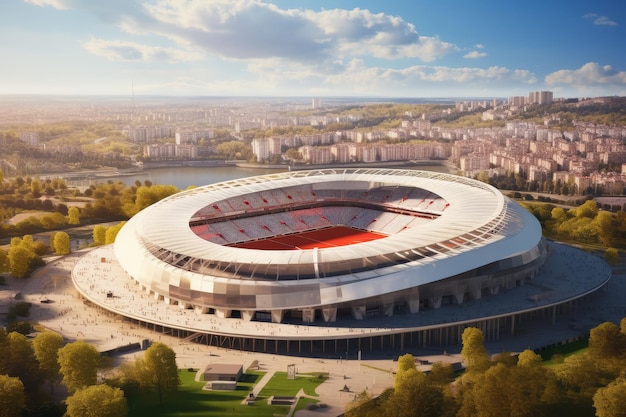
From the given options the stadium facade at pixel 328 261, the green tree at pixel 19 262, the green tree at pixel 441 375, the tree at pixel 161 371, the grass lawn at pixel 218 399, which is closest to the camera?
the grass lawn at pixel 218 399

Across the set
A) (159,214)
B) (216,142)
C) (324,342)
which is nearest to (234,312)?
(324,342)

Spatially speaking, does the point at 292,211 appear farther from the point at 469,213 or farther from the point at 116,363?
the point at 116,363

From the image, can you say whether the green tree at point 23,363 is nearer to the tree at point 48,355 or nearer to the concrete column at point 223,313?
the tree at point 48,355

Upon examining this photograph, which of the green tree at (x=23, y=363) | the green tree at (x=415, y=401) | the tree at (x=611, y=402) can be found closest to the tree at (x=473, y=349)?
the green tree at (x=415, y=401)

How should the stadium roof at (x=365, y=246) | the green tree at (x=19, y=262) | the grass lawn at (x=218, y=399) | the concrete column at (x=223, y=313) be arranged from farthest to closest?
Result: 1. the green tree at (x=19, y=262)
2. the stadium roof at (x=365, y=246)
3. the concrete column at (x=223, y=313)
4. the grass lawn at (x=218, y=399)

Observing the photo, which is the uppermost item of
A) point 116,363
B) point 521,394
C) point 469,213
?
point 469,213
